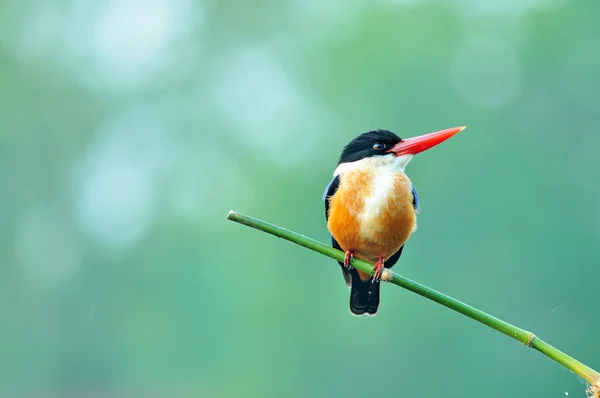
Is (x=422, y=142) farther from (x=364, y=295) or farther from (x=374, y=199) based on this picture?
(x=364, y=295)

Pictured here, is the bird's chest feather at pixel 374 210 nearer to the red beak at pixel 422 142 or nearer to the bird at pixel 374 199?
the bird at pixel 374 199

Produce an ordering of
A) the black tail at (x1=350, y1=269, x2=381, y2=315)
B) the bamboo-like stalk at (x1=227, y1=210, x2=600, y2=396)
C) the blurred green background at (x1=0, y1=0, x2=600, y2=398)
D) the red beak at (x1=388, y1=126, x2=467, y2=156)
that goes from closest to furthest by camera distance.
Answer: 1. the bamboo-like stalk at (x1=227, y1=210, x2=600, y2=396)
2. the red beak at (x1=388, y1=126, x2=467, y2=156)
3. the black tail at (x1=350, y1=269, x2=381, y2=315)
4. the blurred green background at (x1=0, y1=0, x2=600, y2=398)

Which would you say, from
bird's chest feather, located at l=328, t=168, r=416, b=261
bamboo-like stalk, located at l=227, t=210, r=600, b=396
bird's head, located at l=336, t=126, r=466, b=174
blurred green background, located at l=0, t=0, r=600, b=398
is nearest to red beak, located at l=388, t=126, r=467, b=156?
bird's head, located at l=336, t=126, r=466, b=174

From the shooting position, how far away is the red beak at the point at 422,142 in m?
1.10

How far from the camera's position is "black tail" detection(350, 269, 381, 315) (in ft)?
6.93

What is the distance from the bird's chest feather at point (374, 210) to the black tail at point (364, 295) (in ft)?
0.95

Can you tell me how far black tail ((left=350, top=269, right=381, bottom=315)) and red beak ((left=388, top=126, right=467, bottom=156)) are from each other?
1.85 ft

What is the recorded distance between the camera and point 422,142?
133 cm

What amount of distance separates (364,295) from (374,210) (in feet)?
1.44

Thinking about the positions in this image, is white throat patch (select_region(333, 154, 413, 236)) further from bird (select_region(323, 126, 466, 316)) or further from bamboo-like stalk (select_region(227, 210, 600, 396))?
bamboo-like stalk (select_region(227, 210, 600, 396))

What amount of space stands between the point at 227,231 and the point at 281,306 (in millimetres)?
2206

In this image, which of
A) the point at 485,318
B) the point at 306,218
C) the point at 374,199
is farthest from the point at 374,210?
the point at 306,218

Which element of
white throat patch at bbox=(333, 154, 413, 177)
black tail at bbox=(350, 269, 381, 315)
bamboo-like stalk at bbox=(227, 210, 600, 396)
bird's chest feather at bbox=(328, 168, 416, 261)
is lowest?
bamboo-like stalk at bbox=(227, 210, 600, 396)

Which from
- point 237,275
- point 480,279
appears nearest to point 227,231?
point 237,275
